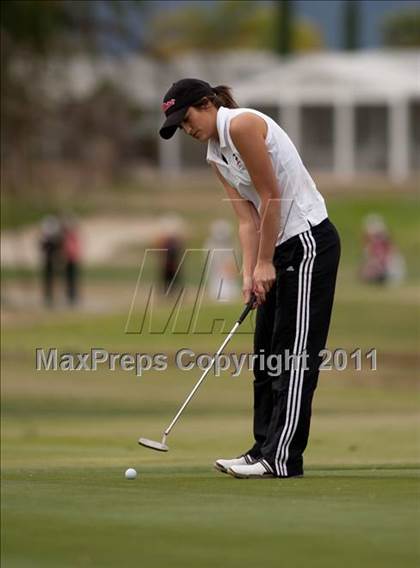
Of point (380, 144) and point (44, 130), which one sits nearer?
point (44, 130)

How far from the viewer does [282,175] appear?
8.48 m

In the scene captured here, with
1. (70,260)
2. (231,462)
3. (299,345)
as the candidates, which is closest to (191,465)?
(231,462)

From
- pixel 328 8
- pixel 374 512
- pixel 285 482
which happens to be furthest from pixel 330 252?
pixel 328 8

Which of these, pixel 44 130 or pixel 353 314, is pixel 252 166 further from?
pixel 353 314

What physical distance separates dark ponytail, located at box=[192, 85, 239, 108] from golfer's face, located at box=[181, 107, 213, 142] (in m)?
0.04

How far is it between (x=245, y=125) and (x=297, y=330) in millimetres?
1069

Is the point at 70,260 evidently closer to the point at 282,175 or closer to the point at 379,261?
the point at 379,261

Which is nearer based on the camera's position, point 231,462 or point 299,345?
point 299,345

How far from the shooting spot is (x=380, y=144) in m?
85.6

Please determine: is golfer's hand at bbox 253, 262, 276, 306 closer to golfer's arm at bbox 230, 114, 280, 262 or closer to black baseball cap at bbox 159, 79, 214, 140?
golfer's arm at bbox 230, 114, 280, 262

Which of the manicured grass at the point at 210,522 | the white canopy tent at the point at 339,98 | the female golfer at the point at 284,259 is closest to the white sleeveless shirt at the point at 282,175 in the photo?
the female golfer at the point at 284,259

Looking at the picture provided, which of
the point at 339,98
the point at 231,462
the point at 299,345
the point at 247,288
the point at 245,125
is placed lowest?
the point at 231,462

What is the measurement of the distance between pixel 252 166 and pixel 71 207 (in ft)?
186

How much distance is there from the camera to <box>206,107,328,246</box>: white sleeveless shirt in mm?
8383
